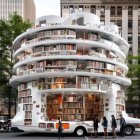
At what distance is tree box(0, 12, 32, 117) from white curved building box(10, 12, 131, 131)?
1200cm

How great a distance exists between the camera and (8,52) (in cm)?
5319

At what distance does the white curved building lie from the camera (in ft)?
116

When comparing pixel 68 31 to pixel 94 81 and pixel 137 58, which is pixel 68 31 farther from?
pixel 137 58

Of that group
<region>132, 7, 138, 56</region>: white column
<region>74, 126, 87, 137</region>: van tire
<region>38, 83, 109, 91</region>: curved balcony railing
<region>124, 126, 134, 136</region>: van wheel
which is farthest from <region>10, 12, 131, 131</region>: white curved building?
<region>132, 7, 138, 56</region>: white column

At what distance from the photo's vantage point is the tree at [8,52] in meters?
50.9

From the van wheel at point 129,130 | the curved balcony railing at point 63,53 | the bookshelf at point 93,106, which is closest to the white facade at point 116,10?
the curved balcony railing at point 63,53

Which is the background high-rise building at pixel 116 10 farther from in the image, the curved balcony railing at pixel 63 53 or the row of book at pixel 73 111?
the row of book at pixel 73 111

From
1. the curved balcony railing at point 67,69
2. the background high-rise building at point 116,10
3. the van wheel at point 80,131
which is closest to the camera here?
the van wheel at point 80,131

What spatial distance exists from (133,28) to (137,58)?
19721 mm

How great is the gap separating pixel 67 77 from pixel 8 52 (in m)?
19.1

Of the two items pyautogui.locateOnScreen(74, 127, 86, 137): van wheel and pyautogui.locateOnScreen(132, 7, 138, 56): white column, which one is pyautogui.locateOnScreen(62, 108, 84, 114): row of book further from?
pyautogui.locateOnScreen(132, 7, 138, 56): white column

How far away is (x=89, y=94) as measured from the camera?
36.6 meters

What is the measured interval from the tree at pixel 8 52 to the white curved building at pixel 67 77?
1200 cm

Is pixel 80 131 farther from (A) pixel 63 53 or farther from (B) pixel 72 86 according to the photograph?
(A) pixel 63 53
